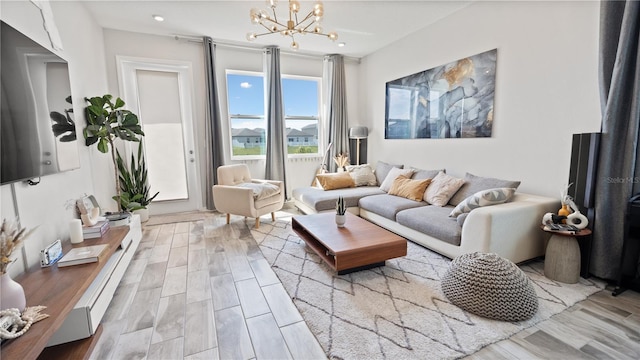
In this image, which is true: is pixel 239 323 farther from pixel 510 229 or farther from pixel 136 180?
pixel 136 180

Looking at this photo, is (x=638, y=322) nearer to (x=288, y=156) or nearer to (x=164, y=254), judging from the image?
(x=164, y=254)

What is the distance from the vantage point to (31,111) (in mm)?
1722

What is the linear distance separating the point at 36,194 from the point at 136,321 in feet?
3.51

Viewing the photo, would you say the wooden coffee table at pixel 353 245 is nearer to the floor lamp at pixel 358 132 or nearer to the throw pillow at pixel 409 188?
the throw pillow at pixel 409 188

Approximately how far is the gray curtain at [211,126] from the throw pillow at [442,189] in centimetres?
319

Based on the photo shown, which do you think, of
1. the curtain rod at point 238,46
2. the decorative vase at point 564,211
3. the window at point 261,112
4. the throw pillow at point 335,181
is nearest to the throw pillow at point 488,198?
the decorative vase at point 564,211

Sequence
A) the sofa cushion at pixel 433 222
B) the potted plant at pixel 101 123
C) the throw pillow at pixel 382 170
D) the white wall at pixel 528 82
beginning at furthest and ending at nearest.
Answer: the throw pillow at pixel 382 170, the potted plant at pixel 101 123, the sofa cushion at pixel 433 222, the white wall at pixel 528 82

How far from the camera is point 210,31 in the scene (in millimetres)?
4008

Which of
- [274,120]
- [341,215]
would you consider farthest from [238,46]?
[341,215]

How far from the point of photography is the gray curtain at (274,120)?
4652 millimetres

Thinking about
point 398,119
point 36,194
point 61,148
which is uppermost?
point 398,119

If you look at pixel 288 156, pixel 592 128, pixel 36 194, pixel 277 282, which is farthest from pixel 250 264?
pixel 592 128

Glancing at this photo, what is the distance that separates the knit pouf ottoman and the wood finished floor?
0.13 metres

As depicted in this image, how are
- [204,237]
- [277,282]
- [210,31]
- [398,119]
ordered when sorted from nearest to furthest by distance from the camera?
[277,282]
[204,237]
[210,31]
[398,119]
